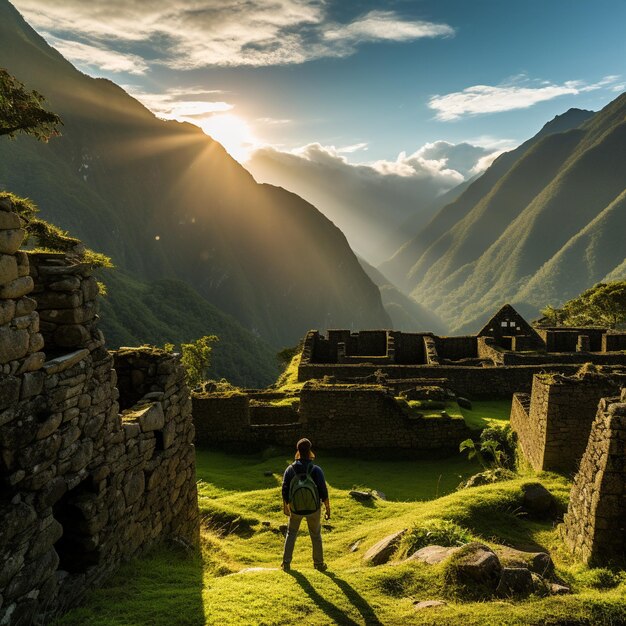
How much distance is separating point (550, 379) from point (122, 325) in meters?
122

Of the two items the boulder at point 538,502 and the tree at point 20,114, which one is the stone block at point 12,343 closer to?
the boulder at point 538,502

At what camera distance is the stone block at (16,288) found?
208 inches

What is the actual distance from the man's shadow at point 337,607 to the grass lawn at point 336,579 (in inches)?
0.6

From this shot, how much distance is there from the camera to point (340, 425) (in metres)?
17.0

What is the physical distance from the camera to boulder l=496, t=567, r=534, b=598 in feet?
19.8

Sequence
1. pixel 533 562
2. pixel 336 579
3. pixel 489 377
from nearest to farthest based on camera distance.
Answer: pixel 336 579 → pixel 533 562 → pixel 489 377

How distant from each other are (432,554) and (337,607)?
1.87 metres

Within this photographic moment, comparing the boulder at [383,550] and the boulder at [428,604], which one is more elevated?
the boulder at [428,604]

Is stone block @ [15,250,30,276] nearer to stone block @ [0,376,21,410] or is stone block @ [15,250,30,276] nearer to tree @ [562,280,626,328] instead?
stone block @ [0,376,21,410]

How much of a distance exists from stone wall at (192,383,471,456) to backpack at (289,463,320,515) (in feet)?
30.5

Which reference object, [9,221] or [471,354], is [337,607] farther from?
[471,354]

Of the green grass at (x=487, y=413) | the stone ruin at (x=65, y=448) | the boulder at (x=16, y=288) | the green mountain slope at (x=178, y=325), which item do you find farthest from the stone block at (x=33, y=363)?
the green mountain slope at (x=178, y=325)

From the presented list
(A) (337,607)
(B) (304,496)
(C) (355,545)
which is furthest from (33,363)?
(C) (355,545)

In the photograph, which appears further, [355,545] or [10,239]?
[355,545]
